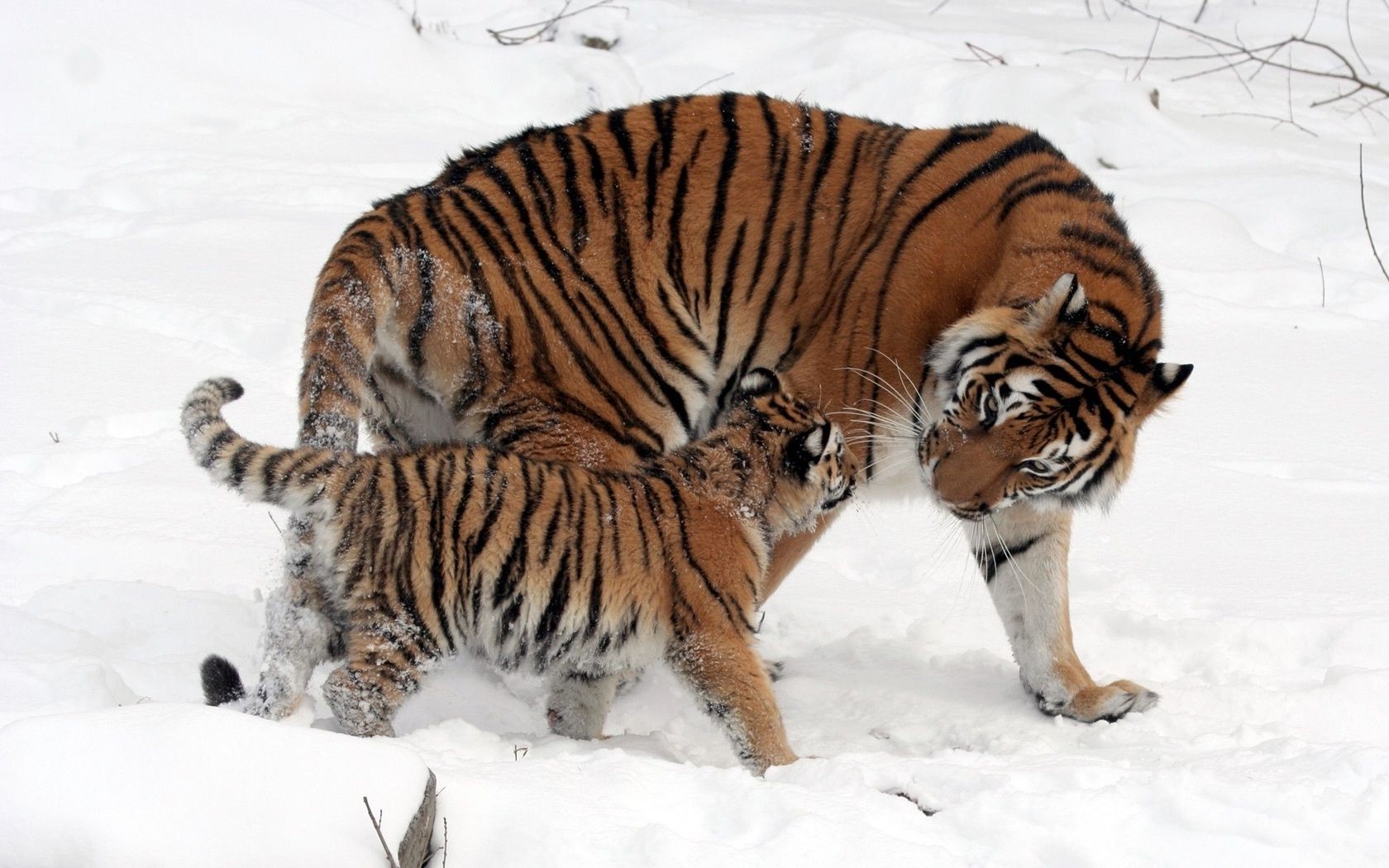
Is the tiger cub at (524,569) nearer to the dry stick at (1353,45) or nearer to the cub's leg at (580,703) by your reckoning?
the cub's leg at (580,703)

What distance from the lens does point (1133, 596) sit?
13.8 ft

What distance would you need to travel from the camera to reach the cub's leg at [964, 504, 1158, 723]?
3621mm

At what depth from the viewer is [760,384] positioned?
355 cm

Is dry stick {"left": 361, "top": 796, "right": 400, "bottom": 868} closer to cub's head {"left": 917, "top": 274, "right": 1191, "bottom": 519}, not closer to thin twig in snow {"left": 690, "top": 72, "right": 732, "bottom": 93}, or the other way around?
cub's head {"left": 917, "top": 274, "right": 1191, "bottom": 519}

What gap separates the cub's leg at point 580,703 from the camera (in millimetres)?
3371

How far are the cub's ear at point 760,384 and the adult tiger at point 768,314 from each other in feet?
0.45

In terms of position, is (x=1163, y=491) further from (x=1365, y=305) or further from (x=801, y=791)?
(x=801, y=791)

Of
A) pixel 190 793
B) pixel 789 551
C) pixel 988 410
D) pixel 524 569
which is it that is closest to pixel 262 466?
pixel 524 569

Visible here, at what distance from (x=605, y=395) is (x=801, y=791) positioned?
1486mm

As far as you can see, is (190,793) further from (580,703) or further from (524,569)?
(580,703)

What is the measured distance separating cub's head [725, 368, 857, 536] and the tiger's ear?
588 millimetres

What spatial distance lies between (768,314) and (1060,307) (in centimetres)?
88

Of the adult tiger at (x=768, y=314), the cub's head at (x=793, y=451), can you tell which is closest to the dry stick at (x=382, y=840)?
the adult tiger at (x=768, y=314)

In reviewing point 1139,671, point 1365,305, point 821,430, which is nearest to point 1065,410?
point 821,430
